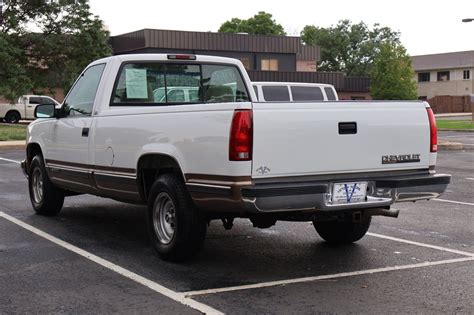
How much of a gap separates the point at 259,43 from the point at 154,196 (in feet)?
148

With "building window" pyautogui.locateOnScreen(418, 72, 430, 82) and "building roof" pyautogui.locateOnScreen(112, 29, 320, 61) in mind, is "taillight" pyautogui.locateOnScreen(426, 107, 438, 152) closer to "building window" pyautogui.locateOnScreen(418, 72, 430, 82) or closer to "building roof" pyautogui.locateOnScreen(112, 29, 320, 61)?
"building roof" pyautogui.locateOnScreen(112, 29, 320, 61)

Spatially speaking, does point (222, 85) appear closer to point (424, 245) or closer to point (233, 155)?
point (233, 155)

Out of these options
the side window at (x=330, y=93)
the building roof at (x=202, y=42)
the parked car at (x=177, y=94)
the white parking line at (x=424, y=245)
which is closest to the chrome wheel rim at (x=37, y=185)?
the parked car at (x=177, y=94)

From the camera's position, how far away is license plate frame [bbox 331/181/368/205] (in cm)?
548

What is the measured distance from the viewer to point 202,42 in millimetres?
47031

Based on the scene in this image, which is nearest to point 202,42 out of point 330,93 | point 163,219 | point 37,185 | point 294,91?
point 294,91

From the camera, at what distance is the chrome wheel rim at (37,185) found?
28.6 ft

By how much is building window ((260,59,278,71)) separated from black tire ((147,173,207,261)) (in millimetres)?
45181

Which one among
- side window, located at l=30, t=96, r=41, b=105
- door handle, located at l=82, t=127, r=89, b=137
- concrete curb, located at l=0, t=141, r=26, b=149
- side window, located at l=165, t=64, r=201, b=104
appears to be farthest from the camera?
side window, located at l=30, t=96, r=41, b=105

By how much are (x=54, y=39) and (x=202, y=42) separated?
14724 millimetres

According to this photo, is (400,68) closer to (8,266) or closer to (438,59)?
(438,59)

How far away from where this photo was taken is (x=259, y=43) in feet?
165

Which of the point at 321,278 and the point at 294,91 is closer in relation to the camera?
the point at 321,278

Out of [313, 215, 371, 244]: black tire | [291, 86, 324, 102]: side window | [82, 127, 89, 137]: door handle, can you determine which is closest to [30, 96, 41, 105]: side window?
[291, 86, 324, 102]: side window
